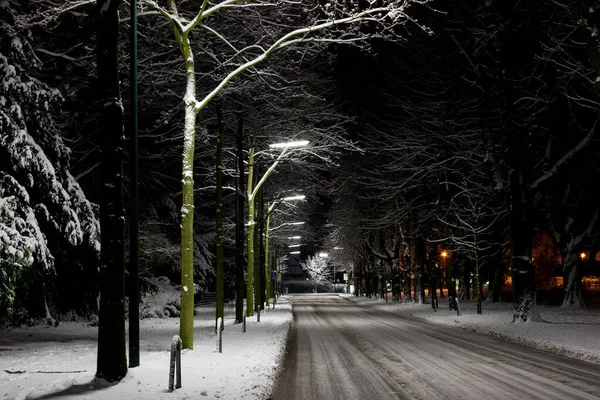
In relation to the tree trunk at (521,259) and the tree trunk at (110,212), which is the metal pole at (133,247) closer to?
the tree trunk at (110,212)

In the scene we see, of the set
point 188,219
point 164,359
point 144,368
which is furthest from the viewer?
point 188,219

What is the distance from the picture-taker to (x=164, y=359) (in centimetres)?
1224

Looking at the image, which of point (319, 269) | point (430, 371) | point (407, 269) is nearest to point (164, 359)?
point (430, 371)

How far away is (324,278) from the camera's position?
449ft

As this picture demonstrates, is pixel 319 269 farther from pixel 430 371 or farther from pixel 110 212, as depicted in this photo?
pixel 110 212

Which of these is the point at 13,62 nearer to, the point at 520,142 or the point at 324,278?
the point at 520,142

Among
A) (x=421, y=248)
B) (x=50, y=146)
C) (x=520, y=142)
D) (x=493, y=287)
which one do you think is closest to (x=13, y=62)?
(x=50, y=146)

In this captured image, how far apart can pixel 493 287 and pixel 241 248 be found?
29.7 metres

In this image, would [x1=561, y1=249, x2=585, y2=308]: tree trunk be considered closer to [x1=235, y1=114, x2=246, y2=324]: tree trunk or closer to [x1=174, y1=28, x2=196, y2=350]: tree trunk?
[x1=235, y1=114, x2=246, y2=324]: tree trunk

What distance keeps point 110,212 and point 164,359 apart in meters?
4.26

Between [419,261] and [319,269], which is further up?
[419,261]

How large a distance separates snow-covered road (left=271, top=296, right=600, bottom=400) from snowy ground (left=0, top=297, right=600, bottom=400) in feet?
2.06

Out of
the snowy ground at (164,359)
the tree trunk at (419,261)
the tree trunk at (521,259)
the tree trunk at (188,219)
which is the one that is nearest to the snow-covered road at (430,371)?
the snowy ground at (164,359)

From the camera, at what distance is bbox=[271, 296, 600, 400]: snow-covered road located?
9430 mm
